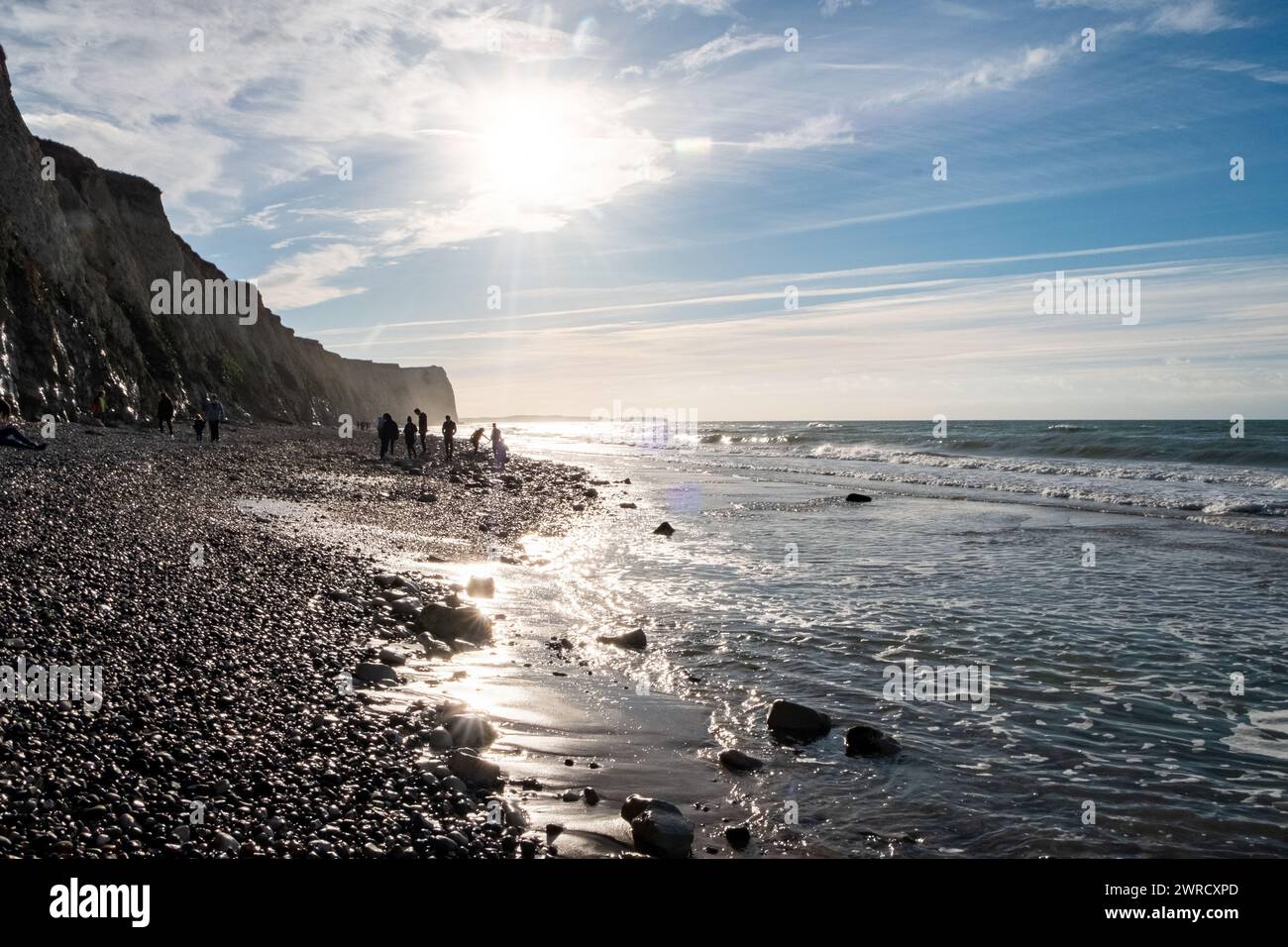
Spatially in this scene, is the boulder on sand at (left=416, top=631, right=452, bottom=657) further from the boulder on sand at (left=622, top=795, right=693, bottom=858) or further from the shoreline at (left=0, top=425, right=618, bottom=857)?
the boulder on sand at (left=622, top=795, right=693, bottom=858)

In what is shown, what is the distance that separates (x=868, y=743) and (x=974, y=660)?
12.5 ft

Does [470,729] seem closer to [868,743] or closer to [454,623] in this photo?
[454,623]

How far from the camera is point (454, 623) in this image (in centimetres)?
1091

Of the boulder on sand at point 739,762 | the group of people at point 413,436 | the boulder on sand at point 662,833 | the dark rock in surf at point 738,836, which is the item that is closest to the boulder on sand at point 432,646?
the boulder on sand at point 739,762

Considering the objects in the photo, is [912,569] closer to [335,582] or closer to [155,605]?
[335,582]

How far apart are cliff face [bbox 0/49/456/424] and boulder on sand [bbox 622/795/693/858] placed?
36.7 metres

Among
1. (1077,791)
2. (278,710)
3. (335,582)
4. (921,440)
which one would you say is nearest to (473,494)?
(335,582)

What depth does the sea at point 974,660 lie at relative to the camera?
641 cm

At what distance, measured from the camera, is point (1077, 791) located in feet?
22.5

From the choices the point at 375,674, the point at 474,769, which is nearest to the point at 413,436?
the point at 375,674

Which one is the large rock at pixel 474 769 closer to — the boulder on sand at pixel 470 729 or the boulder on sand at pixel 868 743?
the boulder on sand at pixel 470 729

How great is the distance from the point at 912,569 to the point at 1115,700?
25.8 feet

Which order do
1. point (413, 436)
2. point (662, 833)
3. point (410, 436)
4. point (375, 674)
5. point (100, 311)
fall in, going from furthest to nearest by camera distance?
1. point (100, 311)
2. point (413, 436)
3. point (410, 436)
4. point (375, 674)
5. point (662, 833)
